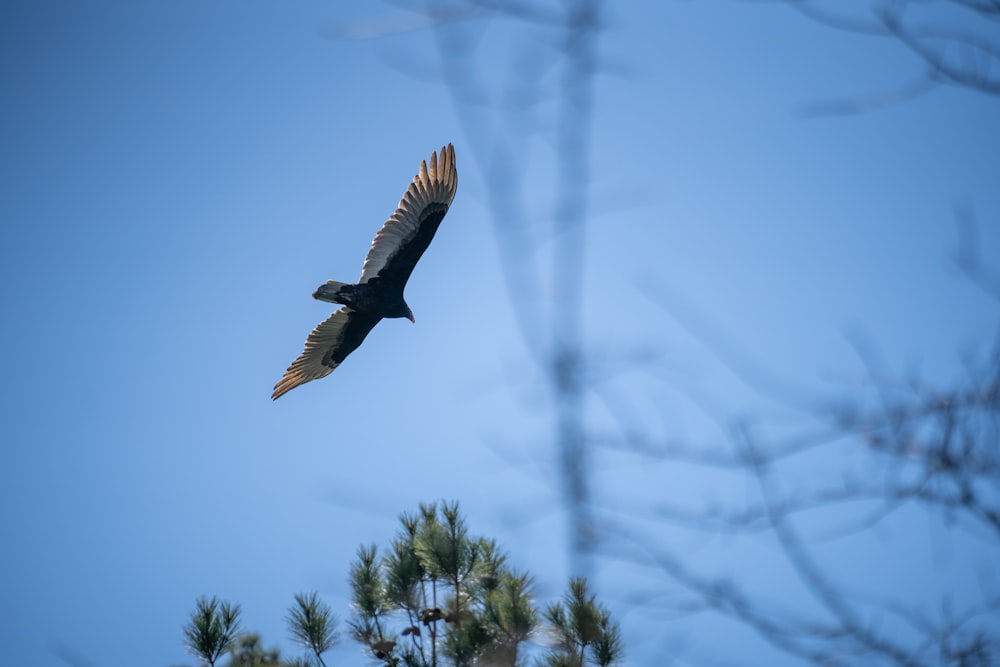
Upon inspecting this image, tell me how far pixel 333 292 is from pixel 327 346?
4.48 feet

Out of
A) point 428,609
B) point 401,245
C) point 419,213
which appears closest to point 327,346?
point 401,245

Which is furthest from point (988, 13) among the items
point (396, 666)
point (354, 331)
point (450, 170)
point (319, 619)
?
point (354, 331)

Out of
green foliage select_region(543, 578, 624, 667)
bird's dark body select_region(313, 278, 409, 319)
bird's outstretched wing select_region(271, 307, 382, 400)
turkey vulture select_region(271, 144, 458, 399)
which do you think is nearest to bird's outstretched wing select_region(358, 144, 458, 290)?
turkey vulture select_region(271, 144, 458, 399)

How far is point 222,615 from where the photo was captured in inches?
225

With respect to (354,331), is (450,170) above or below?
above

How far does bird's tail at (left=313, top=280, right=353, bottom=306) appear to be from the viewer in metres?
8.79

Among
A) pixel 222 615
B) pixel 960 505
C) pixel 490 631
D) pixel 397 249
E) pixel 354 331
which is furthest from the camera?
pixel 354 331

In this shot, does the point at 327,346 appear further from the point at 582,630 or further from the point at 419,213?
the point at 582,630

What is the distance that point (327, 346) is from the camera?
10.1 metres

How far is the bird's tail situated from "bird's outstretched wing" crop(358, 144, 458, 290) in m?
0.45

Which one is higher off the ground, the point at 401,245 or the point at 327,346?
the point at 401,245

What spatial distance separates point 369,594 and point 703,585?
158 inches

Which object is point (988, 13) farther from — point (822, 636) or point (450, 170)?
point (450, 170)

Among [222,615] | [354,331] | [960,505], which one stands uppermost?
[354,331]
